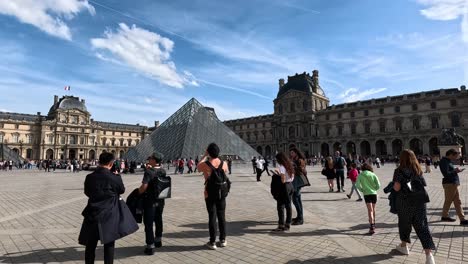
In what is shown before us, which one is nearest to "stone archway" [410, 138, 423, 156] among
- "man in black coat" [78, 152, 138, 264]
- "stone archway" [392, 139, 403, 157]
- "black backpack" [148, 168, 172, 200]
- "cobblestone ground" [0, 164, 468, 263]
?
"stone archway" [392, 139, 403, 157]

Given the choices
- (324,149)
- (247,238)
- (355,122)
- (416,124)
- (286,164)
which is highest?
(355,122)

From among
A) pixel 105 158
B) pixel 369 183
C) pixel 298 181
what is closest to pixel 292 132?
pixel 298 181

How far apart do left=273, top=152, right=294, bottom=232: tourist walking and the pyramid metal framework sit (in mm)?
18549

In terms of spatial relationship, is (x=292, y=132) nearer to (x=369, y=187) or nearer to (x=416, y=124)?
(x=416, y=124)

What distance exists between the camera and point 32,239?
15.0 ft

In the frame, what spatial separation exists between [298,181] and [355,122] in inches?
2008

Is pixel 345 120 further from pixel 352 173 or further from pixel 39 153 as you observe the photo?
pixel 39 153

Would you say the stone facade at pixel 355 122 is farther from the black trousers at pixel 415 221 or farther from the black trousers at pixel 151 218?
the black trousers at pixel 151 218

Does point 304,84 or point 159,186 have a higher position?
point 304,84

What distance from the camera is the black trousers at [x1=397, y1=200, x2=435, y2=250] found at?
11.4 feet

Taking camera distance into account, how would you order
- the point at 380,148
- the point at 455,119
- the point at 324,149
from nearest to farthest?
1. the point at 455,119
2. the point at 380,148
3. the point at 324,149

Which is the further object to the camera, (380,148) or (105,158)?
(380,148)

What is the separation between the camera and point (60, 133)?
217ft

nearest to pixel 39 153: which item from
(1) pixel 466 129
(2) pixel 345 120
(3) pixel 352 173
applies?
(2) pixel 345 120
